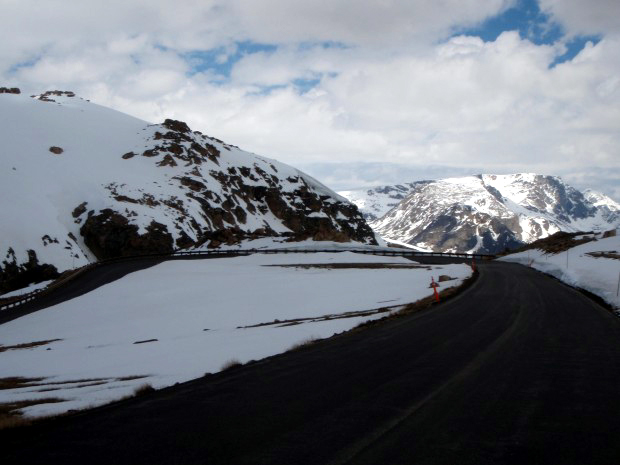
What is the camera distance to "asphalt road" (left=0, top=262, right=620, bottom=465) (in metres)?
5.63

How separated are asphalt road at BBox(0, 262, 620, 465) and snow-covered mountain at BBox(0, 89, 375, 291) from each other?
6068 centimetres

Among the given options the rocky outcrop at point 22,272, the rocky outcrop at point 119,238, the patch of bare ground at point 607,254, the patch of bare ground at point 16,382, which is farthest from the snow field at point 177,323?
the rocky outcrop at point 119,238

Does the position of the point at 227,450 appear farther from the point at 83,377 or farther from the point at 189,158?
the point at 189,158

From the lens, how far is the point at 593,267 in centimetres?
3916

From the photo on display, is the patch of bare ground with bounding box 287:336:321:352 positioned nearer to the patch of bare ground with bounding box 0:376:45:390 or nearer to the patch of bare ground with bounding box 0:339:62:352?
the patch of bare ground with bounding box 0:376:45:390

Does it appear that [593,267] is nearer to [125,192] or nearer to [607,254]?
[607,254]

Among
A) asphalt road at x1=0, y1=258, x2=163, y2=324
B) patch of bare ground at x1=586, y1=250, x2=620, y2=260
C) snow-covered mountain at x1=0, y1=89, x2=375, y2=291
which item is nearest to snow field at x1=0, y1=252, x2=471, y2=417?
asphalt road at x1=0, y1=258, x2=163, y2=324

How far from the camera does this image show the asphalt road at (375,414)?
18.5ft

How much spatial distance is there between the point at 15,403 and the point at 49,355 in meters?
10.9

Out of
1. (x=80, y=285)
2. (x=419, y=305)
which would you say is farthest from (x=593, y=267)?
(x=80, y=285)

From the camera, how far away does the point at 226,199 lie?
12756cm

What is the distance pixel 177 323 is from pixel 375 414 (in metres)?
20.1

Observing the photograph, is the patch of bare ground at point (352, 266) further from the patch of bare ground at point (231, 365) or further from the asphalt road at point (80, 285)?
the patch of bare ground at point (231, 365)

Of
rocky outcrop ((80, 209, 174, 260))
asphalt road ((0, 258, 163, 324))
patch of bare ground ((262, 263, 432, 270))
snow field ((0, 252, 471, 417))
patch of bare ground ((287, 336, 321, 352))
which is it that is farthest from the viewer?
rocky outcrop ((80, 209, 174, 260))
